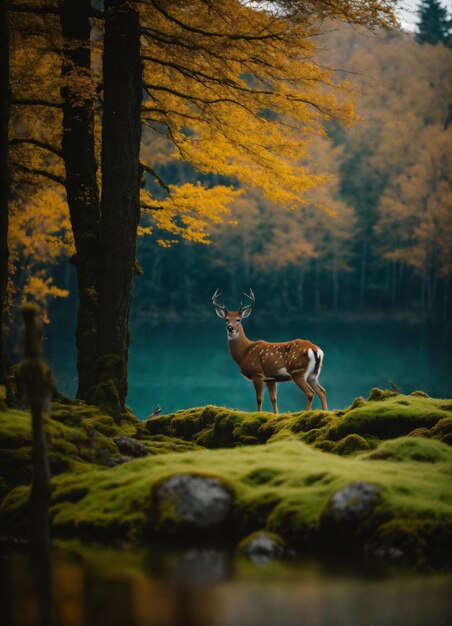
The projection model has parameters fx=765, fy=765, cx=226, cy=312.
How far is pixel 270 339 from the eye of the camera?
37.3m

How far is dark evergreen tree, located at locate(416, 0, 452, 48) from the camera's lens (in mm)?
51219

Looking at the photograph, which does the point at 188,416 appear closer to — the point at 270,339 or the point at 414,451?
the point at 414,451

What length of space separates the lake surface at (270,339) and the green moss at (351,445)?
498 inches

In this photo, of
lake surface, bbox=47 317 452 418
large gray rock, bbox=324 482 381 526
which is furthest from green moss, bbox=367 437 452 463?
lake surface, bbox=47 317 452 418

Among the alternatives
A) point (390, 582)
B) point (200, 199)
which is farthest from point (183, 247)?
point (390, 582)

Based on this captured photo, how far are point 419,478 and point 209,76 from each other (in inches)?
249

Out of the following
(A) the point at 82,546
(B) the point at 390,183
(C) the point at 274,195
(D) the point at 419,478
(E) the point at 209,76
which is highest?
(B) the point at 390,183

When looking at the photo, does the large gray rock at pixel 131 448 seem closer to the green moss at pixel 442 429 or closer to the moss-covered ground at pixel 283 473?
the moss-covered ground at pixel 283 473

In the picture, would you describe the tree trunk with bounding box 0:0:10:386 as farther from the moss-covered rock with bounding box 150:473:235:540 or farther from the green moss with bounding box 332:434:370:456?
the green moss with bounding box 332:434:370:456

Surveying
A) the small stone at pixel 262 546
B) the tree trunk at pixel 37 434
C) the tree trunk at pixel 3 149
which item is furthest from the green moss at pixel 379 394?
the tree trunk at pixel 37 434

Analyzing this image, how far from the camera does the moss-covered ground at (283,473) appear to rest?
18.9 ft

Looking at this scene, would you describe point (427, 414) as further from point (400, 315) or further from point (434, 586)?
point (400, 315)

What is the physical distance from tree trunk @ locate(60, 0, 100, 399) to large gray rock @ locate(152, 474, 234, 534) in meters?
4.14

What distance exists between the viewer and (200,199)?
498 inches
